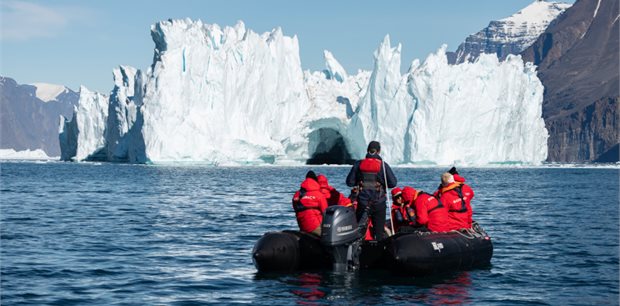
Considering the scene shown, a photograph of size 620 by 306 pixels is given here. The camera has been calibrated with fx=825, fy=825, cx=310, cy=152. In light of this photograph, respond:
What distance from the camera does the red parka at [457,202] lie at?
15766mm

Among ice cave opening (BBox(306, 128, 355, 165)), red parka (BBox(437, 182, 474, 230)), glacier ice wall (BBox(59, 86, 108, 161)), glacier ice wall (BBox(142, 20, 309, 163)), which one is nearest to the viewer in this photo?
red parka (BBox(437, 182, 474, 230))

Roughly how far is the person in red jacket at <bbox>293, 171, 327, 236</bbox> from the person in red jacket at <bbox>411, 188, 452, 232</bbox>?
1.85 meters

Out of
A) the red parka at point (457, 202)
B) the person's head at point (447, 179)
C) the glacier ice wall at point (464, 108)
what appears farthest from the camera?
the glacier ice wall at point (464, 108)

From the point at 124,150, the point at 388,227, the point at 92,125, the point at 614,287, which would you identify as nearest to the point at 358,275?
the point at 388,227

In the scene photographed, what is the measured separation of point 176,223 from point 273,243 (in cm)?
1107

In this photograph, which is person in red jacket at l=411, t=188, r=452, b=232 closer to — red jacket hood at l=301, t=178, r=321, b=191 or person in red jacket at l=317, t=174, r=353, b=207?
person in red jacket at l=317, t=174, r=353, b=207

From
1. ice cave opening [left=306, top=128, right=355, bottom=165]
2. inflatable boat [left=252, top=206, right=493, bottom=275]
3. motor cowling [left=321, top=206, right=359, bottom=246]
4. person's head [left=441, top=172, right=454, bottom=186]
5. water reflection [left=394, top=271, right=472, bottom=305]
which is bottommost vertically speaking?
water reflection [left=394, top=271, right=472, bottom=305]

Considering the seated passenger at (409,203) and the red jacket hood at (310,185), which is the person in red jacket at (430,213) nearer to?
the seated passenger at (409,203)

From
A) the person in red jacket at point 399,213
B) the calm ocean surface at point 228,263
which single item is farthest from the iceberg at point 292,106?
the person in red jacket at point 399,213

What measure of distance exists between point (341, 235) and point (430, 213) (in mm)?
2280

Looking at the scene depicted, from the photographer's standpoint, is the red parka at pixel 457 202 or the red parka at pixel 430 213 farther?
the red parka at pixel 457 202

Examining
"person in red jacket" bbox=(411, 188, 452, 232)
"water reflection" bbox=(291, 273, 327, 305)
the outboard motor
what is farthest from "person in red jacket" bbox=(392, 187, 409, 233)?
"water reflection" bbox=(291, 273, 327, 305)

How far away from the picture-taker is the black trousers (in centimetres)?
1483

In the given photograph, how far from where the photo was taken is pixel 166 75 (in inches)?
2869
